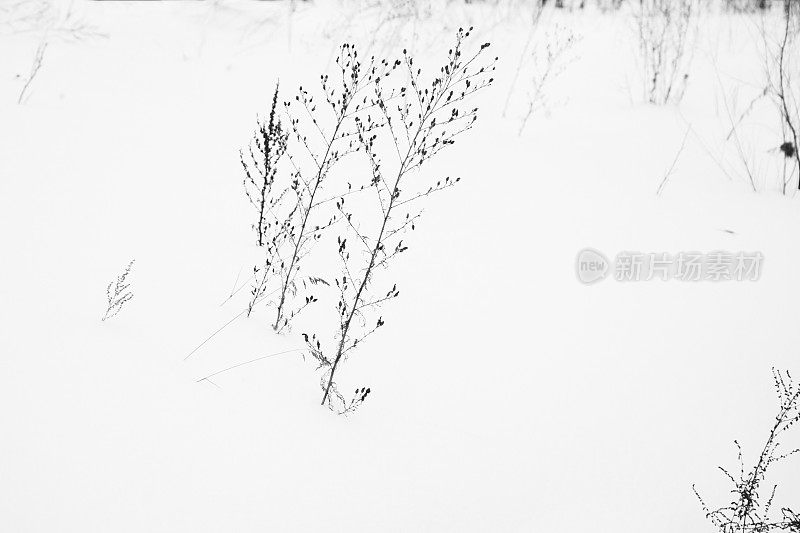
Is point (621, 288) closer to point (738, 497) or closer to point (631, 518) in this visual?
point (738, 497)

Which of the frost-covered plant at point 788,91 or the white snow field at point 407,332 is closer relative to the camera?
the white snow field at point 407,332

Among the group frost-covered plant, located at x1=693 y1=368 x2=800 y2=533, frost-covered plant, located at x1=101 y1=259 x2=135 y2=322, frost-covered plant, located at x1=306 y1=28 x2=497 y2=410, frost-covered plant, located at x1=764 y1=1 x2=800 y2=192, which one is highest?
frost-covered plant, located at x1=764 y1=1 x2=800 y2=192

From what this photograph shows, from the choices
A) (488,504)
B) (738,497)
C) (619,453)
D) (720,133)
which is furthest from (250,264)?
(720,133)

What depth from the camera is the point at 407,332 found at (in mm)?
2562

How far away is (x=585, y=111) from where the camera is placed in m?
5.21

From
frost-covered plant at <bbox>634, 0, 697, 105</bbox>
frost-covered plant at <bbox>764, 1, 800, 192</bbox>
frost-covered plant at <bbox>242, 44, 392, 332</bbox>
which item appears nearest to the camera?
frost-covered plant at <bbox>242, 44, 392, 332</bbox>

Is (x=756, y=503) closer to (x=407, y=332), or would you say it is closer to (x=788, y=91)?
(x=407, y=332)

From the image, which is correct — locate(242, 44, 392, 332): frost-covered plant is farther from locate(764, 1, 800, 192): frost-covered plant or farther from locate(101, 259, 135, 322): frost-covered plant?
locate(764, 1, 800, 192): frost-covered plant

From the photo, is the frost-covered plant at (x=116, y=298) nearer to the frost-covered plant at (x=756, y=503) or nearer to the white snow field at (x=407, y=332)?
the white snow field at (x=407, y=332)

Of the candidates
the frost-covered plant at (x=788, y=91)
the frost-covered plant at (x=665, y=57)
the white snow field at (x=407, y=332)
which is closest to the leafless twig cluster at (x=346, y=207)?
the white snow field at (x=407, y=332)

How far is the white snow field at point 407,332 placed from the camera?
156 centimetres

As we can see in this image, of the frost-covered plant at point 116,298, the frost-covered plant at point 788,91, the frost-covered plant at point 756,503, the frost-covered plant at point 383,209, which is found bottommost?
the frost-covered plant at point 756,503

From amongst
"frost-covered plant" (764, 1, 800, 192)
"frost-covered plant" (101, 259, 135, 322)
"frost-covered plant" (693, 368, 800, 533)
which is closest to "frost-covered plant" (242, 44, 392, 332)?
"frost-covered plant" (101, 259, 135, 322)

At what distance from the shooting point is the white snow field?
156 cm
